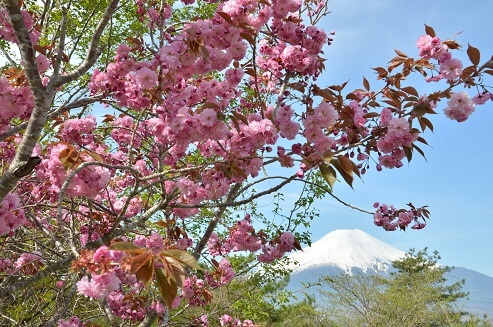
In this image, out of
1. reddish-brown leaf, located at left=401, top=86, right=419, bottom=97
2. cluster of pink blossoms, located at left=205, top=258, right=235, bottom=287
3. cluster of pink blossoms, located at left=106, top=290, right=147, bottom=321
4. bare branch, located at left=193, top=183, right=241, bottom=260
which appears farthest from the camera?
cluster of pink blossoms, located at left=205, top=258, right=235, bottom=287

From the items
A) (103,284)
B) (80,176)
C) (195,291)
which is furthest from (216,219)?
(103,284)

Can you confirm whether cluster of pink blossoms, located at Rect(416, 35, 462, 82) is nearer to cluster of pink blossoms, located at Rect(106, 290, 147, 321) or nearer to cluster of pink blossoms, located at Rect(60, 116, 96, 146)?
cluster of pink blossoms, located at Rect(60, 116, 96, 146)

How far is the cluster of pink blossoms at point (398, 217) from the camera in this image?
3195mm

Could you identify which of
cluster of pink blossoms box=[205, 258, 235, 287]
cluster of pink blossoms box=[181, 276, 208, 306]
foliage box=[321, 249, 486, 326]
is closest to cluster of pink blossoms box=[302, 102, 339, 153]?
cluster of pink blossoms box=[181, 276, 208, 306]

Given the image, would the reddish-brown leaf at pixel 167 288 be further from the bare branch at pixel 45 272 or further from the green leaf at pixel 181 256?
the bare branch at pixel 45 272

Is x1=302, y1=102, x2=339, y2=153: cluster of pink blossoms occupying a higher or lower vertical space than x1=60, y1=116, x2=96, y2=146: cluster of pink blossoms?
higher

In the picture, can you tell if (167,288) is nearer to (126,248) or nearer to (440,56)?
(126,248)

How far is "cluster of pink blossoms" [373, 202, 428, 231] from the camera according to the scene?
3.20 meters

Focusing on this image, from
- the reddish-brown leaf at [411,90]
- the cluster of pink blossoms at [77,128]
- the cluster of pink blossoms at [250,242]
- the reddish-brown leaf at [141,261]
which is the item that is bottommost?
the reddish-brown leaf at [141,261]

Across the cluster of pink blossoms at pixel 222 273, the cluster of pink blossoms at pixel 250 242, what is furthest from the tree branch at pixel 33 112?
the cluster of pink blossoms at pixel 222 273

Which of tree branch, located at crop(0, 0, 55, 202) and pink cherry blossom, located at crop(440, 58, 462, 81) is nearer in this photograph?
tree branch, located at crop(0, 0, 55, 202)

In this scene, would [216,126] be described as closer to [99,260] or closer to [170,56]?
[170,56]

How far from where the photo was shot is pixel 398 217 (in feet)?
10.6

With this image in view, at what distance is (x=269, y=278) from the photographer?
8.13 metres
